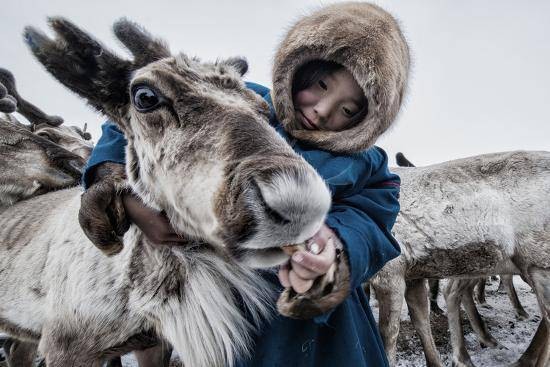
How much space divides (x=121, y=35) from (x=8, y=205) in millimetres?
2644

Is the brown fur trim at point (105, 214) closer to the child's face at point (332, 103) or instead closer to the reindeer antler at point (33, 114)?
the child's face at point (332, 103)

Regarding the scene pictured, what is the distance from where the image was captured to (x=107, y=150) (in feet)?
5.19

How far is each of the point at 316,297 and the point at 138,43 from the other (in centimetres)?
137

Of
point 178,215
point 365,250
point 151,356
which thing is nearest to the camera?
point 365,250

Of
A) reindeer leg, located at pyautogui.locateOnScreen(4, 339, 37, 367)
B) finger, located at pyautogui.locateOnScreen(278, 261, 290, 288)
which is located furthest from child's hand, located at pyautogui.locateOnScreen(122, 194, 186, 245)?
reindeer leg, located at pyautogui.locateOnScreen(4, 339, 37, 367)

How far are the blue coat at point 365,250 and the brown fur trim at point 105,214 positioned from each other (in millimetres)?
189

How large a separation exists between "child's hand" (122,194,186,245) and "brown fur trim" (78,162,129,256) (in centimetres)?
3

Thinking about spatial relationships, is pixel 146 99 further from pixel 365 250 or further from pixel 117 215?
pixel 365 250

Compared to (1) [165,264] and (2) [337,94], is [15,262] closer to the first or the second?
(1) [165,264]

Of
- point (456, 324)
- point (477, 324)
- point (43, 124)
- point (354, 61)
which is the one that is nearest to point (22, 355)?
point (43, 124)

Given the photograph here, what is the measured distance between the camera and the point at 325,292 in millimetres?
920

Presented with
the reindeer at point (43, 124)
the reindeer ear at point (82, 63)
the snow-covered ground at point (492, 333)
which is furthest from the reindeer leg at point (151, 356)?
the snow-covered ground at point (492, 333)

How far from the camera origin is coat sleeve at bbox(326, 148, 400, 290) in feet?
3.39

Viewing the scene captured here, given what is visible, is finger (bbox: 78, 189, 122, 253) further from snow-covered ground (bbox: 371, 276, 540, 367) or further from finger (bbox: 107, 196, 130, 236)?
snow-covered ground (bbox: 371, 276, 540, 367)
